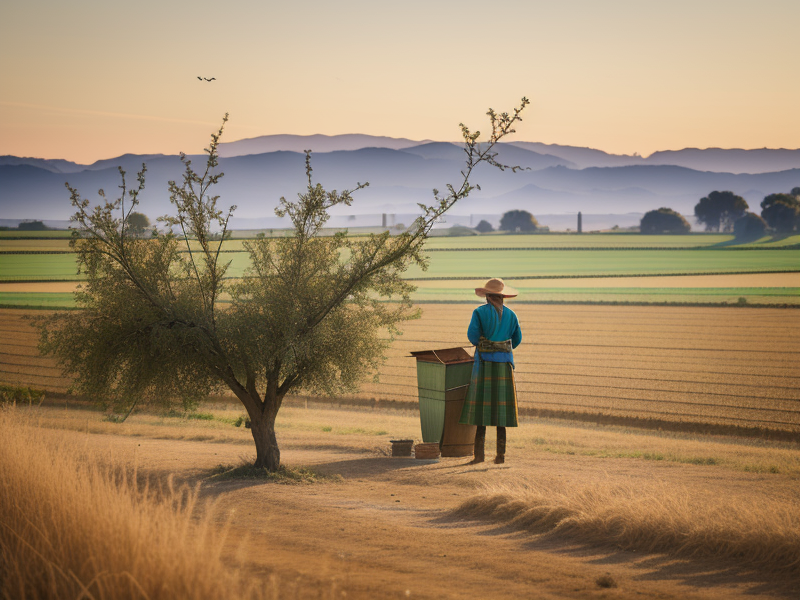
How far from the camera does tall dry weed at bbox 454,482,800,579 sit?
741cm

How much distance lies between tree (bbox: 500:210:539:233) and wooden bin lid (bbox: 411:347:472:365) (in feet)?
546

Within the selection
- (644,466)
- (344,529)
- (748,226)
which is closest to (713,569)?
(344,529)

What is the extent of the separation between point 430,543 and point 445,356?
667 centimetres

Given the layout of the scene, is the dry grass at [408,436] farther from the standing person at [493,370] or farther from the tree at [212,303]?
the tree at [212,303]

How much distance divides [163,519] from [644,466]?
9.44m

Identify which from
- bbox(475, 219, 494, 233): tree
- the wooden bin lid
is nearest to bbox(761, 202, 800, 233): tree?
bbox(475, 219, 494, 233): tree

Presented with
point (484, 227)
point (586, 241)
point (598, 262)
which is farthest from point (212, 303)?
point (484, 227)

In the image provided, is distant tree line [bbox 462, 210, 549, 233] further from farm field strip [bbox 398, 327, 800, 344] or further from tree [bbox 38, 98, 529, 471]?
tree [bbox 38, 98, 529, 471]

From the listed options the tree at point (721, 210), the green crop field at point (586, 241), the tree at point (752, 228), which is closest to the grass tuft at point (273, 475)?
the green crop field at point (586, 241)

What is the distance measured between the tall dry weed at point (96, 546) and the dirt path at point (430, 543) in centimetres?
53

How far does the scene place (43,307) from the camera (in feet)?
141

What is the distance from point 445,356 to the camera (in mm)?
14664

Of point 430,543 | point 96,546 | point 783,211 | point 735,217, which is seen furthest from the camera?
point 735,217

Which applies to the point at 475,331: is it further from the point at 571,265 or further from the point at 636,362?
the point at 571,265
